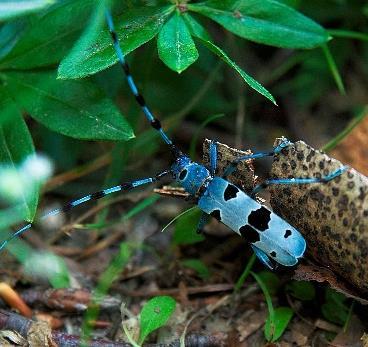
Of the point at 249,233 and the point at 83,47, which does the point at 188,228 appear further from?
the point at 83,47

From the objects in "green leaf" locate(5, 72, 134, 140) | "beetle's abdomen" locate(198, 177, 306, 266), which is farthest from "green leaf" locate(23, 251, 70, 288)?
"beetle's abdomen" locate(198, 177, 306, 266)

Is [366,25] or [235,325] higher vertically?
[366,25]

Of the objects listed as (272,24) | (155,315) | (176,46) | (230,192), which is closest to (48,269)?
(155,315)

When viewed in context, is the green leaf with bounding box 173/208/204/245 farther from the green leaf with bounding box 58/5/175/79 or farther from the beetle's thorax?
the green leaf with bounding box 58/5/175/79

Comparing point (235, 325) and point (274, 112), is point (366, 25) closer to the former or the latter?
point (274, 112)

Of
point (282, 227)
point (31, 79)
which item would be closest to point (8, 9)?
point (31, 79)

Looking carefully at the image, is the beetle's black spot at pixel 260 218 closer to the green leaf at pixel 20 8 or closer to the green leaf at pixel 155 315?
the green leaf at pixel 155 315
